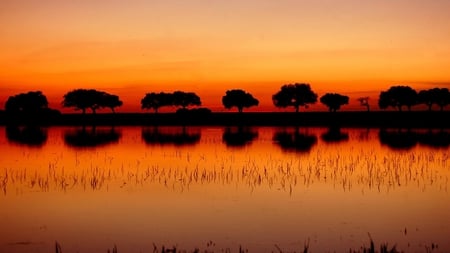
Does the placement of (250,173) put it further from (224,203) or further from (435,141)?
(435,141)

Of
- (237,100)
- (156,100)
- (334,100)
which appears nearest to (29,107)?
(156,100)

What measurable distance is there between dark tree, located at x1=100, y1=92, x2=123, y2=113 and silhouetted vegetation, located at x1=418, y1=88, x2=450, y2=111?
246 feet

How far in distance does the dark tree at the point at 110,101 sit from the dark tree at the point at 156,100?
7723 mm

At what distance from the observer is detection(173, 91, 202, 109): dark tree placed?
15638cm

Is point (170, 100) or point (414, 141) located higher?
point (170, 100)

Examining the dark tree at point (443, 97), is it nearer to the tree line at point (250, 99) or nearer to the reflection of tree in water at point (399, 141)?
the tree line at point (250, 99)

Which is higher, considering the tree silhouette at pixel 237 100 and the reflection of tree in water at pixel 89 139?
the tree silhouette at pixel 237 100

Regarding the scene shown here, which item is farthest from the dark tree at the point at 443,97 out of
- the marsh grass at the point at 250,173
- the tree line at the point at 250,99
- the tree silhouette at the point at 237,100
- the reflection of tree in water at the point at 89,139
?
the marsh grass at the point at 250,173

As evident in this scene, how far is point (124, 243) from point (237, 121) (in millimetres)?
112231

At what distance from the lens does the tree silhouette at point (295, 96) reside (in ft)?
458

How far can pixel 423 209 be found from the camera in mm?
17828

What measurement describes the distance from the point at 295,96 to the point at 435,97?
108ft

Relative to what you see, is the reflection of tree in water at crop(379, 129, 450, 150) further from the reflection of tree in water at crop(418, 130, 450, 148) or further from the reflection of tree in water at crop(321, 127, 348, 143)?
the reflection of tree in water at crop(321, 127, 348, 143)

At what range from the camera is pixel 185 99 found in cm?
15725
